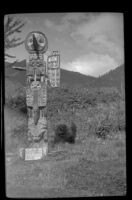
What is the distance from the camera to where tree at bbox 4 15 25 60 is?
4.45 metres

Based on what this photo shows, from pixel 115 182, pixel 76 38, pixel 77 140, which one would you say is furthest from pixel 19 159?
pixel 76 38

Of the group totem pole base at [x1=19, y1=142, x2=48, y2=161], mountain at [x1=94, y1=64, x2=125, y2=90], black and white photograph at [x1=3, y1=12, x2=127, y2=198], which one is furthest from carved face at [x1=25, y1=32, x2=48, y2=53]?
totem pole base at [x1=19, y1=142, x2=48, y2=161]

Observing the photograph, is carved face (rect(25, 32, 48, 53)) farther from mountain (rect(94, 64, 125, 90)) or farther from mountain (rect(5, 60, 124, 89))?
mountain (rect(94, 64, 125, 90))

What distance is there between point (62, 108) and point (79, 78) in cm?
38

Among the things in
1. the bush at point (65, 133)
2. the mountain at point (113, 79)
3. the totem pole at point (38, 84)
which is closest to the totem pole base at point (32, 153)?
the totem pole at point (38, 84)

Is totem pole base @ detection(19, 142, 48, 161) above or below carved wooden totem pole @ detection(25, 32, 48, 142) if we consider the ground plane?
below

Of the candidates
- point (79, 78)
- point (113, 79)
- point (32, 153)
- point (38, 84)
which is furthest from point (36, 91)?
point (113, 79)

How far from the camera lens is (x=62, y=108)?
4.61m

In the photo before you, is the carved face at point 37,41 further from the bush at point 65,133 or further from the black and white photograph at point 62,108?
the bush at point 65,133

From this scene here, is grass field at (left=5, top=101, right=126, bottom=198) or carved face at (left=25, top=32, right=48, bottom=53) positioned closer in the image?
grass field at (left=5, top=101, right=126, bottom=198)

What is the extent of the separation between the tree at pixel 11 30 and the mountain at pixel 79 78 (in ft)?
0.63

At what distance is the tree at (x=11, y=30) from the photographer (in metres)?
4.45

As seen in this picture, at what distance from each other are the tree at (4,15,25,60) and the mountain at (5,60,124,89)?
7.5 inches

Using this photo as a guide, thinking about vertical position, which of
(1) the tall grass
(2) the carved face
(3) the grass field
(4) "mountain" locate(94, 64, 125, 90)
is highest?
(2) the carved face
